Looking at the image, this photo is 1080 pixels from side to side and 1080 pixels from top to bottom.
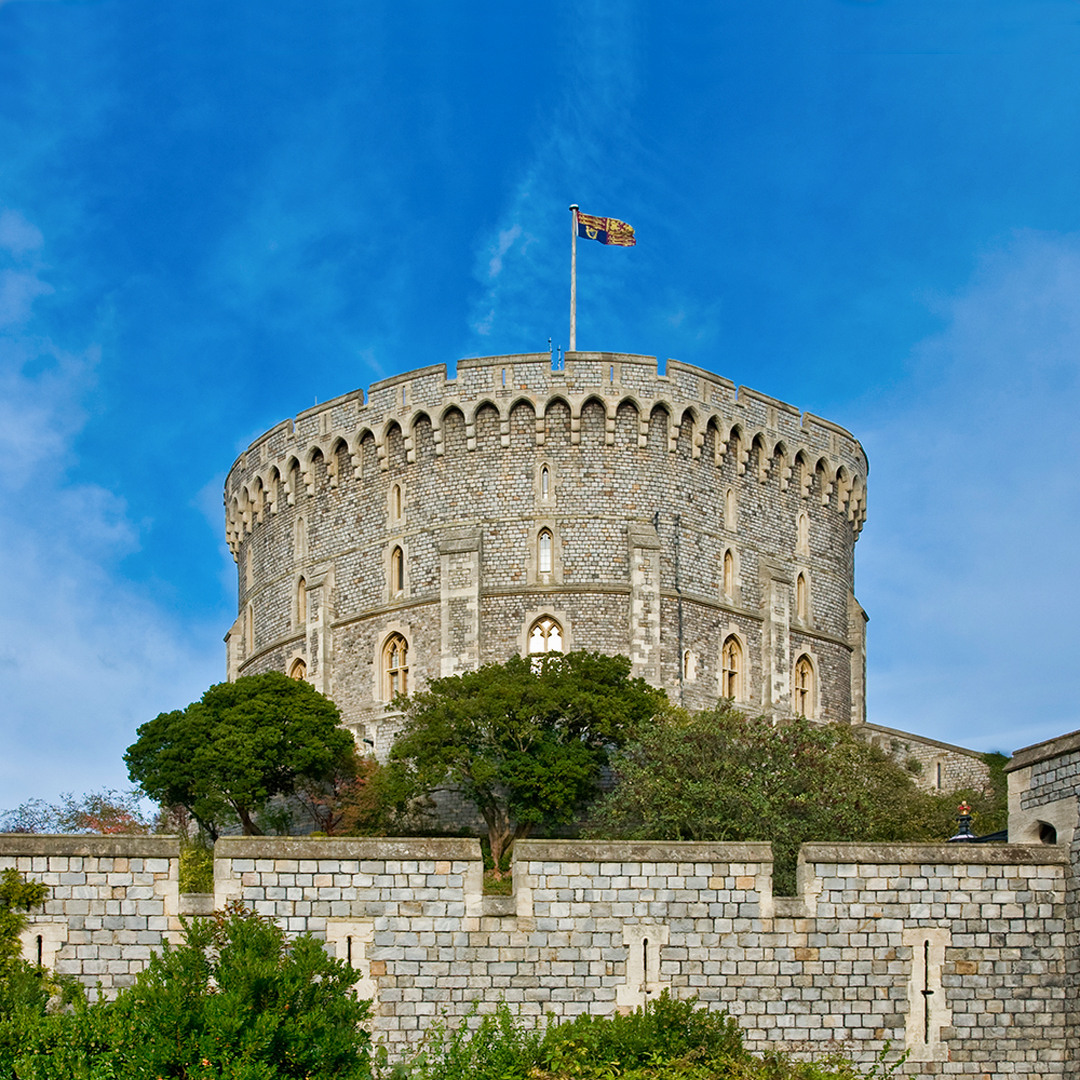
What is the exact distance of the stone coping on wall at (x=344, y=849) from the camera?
629 inches

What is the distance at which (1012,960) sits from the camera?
54.6ft

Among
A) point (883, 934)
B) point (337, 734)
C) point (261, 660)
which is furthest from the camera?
point (261, 660)

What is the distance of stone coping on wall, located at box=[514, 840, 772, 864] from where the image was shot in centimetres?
1634

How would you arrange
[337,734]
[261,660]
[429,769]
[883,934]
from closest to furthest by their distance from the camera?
[883,934] → [429,769] → [337,734] → [261,660]

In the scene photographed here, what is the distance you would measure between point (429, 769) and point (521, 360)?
1564 centimetres

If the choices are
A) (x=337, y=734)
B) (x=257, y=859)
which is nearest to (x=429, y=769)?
(x=337, y=734)

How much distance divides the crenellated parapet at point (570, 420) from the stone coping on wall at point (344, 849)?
3585 cm

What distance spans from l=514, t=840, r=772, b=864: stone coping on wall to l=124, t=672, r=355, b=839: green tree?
29.7 metres

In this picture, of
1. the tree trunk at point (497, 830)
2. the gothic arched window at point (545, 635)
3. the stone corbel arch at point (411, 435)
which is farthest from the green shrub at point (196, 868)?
the stone corbel arch at point (411, 435)

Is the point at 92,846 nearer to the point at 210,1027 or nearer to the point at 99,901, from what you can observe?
the point at 99,901

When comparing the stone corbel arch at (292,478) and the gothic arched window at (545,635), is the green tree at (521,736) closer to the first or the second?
the gothic arched window at (545,635)

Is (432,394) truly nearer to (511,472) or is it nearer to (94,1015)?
(511,472)

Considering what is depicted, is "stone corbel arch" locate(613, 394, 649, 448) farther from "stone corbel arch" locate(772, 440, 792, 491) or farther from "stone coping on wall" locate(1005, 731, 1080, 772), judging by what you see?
"stone coping on wall" locate(1005, 731, 1080, 772)

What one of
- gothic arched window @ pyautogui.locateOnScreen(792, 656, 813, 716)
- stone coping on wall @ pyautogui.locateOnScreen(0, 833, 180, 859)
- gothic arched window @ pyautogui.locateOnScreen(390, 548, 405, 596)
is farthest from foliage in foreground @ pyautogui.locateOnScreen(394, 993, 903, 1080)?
gothic arched window @ pyautogui.locateOnScreen(792, 656, 813, 716)
